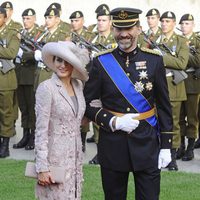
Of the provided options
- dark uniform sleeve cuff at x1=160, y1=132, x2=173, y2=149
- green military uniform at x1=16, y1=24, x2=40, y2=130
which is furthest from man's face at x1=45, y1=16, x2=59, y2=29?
dark uniform sleeve cuff at x1=160, y1=132, x2=173, y2=149

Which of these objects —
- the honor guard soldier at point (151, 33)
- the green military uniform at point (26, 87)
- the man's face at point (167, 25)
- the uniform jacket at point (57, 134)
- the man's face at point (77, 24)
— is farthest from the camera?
the man's face at point (77, 24)

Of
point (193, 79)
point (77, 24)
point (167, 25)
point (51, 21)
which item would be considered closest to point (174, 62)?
point (167, 25)

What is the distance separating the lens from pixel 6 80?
9195 millimetres

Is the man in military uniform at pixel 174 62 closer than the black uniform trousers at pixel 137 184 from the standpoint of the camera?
No

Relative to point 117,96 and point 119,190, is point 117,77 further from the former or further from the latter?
point 119,190

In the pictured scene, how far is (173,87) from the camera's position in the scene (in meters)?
8.59

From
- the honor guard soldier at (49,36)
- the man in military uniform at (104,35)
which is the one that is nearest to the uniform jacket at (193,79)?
the man in military uniform at (104,35)

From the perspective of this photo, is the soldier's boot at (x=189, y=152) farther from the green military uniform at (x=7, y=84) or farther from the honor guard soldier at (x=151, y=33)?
the green military uniform at (x=7, y=84)

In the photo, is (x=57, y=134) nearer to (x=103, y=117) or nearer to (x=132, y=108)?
(x=103, y=117)

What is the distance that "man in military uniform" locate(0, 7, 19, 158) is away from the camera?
9039 mm

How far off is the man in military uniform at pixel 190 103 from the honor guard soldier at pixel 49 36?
1.61m

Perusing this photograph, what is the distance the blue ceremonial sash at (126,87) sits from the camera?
487cm

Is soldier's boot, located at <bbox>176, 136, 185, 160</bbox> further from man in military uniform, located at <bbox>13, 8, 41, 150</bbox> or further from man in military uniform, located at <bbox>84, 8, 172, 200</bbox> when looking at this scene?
man in military uniform, located at <bbox>84, 8, 172, 200</bbox>

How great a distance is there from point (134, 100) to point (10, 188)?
9.42ft
